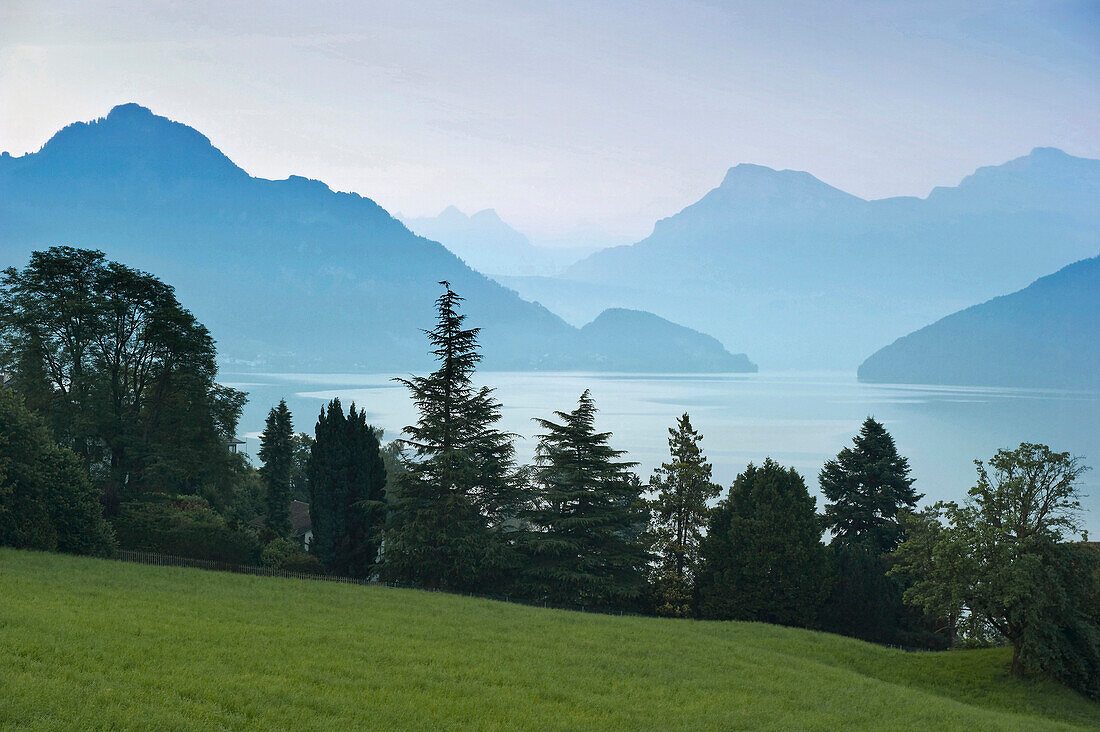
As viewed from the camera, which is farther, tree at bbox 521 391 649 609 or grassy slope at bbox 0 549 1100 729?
tree at bbox 521 391 649 609

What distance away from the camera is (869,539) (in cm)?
4472

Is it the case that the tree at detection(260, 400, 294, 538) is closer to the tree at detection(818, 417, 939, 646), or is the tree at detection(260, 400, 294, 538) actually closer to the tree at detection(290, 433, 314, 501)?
the tree at detection(290, 433, 314, 501)

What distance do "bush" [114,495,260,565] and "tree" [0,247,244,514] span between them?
13.9 ft

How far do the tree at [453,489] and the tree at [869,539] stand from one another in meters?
17.6

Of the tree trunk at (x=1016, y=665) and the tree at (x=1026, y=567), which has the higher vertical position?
the tree at (x=1026, y=567)

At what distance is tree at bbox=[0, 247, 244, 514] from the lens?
42.2 m

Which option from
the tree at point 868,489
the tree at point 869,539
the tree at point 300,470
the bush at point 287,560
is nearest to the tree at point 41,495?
the bush at point 287,560

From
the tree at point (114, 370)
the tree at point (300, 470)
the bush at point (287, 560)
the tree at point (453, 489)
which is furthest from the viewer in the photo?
the tree at point (300, 470)

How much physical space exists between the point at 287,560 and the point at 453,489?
9.11 meters

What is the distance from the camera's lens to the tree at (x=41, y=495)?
29.7 m

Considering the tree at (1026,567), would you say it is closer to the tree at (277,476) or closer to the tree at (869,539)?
the tree at (869,539)

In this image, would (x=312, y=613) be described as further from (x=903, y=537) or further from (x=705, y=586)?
(x=903, y=537)

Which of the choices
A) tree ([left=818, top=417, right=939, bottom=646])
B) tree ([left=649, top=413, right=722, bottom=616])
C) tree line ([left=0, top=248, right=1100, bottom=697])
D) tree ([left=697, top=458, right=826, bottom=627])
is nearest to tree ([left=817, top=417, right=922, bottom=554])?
tree ([left=818, top=417, right=939, bottom=646])

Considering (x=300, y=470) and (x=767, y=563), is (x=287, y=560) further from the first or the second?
(x=300, y=470)
